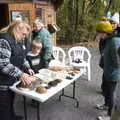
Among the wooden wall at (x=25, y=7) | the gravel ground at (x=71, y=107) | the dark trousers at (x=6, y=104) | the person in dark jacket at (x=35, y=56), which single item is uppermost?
the wooden wall at (x=25, y=7)

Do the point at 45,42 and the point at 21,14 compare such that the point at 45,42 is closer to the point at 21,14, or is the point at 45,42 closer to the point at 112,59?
the point at 112,59

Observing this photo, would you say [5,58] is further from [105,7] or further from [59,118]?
[105,7]

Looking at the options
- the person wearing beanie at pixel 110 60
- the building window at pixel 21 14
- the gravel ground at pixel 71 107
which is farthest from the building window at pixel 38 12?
the person wearing beanie at pixel 110 60

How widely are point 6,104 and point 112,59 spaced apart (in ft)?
5.16

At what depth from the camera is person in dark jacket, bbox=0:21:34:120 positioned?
3.54 m

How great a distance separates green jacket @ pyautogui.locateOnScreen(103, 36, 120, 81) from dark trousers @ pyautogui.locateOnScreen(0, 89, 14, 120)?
1.39 metres

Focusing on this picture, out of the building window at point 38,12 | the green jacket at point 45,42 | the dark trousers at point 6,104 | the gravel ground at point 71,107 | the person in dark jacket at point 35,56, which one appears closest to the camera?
the dark trousers at point 6,104

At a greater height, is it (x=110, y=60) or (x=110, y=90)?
(x=110, y=60)

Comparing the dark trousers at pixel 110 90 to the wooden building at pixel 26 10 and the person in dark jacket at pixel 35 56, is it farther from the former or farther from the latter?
the wooden building at pixel 26 10

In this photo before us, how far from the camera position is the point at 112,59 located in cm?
393

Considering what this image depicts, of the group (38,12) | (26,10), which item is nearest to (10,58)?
(26,10)

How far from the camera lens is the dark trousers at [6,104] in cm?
382

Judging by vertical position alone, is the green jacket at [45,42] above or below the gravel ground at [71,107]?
above

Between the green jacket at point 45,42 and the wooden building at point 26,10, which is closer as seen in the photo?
the green jacket at point 45,42
